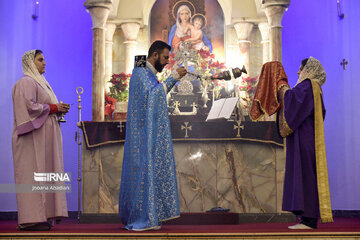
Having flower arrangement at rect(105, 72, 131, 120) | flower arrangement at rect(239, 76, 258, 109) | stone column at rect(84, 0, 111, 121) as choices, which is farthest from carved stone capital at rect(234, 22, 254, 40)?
→ stone column at rect(84, 0, 111, 121)

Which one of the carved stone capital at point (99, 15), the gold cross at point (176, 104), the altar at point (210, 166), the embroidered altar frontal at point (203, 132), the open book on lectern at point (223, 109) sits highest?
the carved stone capital at point (99, 15)

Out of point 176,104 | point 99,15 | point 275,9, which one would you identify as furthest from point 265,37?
point 99,15

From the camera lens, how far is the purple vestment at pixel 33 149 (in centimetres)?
586

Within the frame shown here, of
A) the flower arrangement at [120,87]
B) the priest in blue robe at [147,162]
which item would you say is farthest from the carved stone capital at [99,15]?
the priest in blue robe at [147,162]

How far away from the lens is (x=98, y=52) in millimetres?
9188

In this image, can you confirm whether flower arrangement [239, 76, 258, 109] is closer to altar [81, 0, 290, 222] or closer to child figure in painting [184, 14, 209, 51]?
altar [81, 0, 290, 222]

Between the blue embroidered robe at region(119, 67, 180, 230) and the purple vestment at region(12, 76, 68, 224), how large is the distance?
836mm

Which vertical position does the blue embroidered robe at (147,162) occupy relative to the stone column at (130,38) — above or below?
below

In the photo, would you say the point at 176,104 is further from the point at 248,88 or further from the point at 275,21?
the point at 275,21

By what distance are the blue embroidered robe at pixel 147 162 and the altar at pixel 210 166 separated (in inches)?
73.9

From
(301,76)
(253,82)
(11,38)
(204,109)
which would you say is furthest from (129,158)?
(11,38)

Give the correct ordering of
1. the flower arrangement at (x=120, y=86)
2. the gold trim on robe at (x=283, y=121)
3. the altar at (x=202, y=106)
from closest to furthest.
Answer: the gold trim on robe at (x=283, y=121), the altar at (x=202, y=106), the flower arrangement at (x=120, y=86)

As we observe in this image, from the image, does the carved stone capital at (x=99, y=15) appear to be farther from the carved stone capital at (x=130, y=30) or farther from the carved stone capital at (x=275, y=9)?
the carved stone capital at (x=275, y=9)

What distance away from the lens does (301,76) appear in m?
6.16
